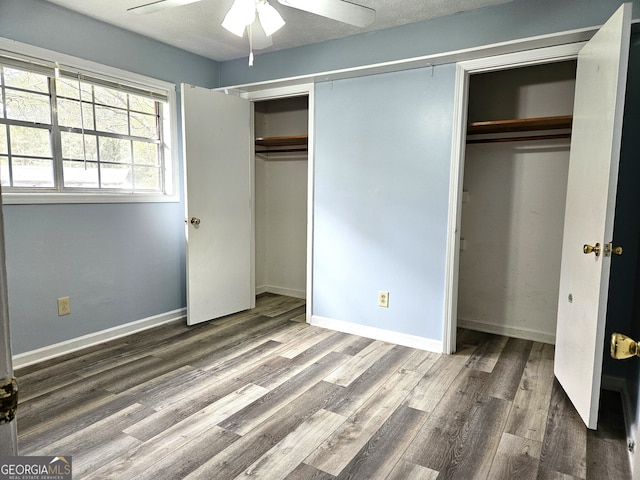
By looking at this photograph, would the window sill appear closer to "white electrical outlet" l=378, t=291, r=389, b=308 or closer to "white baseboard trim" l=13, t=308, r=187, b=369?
"white baseboard trim" l=13, t=308, r=187, b=369

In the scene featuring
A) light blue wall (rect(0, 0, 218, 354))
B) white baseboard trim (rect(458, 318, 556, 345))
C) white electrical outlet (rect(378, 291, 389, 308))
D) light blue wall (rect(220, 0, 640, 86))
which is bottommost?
white baseboard trim (rect(458, 318, 556, 345))

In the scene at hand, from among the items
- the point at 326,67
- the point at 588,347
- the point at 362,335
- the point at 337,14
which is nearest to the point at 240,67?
the point at 326,67

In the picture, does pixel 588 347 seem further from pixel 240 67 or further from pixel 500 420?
pixel 240 67

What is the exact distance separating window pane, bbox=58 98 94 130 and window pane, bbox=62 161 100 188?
27 cm

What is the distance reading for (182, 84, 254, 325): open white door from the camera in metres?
3.39

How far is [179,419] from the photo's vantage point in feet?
6.93

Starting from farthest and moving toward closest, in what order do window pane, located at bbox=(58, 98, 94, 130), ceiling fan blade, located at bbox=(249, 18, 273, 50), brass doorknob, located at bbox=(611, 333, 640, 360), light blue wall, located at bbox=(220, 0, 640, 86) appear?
1. window pane, located at bbox=(58, 98, 94, 130)
2. light blue wall, located at bbox=(220, 0, 640, 86)
3. ceiling fan blade, located at bbox=(249, 18, 273, 50)
4. brass doorknob, located at bbox=(611, 333, 640, 360)

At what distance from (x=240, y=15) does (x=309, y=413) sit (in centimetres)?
208

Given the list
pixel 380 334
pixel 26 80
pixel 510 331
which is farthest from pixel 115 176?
pixel 510 331

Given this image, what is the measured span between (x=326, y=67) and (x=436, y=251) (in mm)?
1743

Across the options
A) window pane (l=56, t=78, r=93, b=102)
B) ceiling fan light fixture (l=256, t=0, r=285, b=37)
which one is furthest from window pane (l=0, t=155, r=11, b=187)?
ceiling fan light fixture (l=256, t=0, r=285, b=37)

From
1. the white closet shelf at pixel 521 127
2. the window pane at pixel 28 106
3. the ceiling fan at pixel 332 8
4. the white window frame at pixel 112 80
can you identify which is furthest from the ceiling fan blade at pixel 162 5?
the white closet shelf at pixel 521 127

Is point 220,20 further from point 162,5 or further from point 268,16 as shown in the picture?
point 268,16

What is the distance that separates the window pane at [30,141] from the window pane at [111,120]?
1.30 ft
